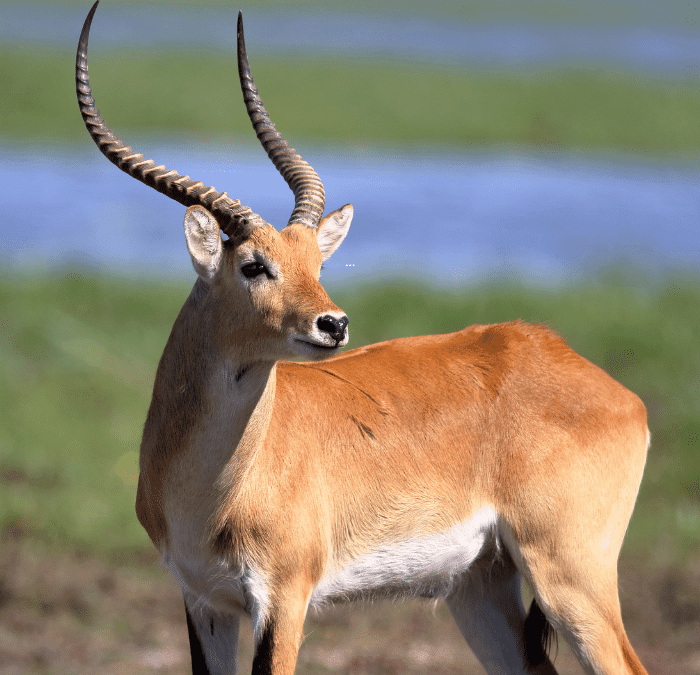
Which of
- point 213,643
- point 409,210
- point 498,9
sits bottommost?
point 409,210

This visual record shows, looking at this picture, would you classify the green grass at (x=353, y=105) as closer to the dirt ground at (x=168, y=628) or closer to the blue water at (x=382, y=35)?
the blue water at (x=382, y=35)

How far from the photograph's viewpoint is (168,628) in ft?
22.6

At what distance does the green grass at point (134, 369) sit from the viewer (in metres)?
8.44

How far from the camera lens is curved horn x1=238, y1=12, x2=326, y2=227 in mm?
4504

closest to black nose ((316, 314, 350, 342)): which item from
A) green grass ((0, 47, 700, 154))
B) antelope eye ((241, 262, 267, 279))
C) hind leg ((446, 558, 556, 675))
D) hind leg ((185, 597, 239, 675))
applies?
antelope eye ((241, 262, 267, 279))

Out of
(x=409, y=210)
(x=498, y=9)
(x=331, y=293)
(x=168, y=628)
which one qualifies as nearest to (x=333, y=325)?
(x=168, y=628)

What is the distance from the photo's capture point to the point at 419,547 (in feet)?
15.4

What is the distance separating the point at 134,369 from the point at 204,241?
24.1 feet

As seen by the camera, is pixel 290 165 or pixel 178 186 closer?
pixel 178 186

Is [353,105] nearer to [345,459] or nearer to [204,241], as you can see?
[345,459]

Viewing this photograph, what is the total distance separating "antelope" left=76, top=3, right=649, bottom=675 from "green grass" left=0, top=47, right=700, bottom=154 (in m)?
19.6

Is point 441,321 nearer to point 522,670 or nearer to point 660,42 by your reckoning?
point 522,670

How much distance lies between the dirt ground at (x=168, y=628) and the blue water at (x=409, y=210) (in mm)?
7302

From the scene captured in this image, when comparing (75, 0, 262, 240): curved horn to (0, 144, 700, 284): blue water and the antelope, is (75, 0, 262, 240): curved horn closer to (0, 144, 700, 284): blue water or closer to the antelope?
the antelope
